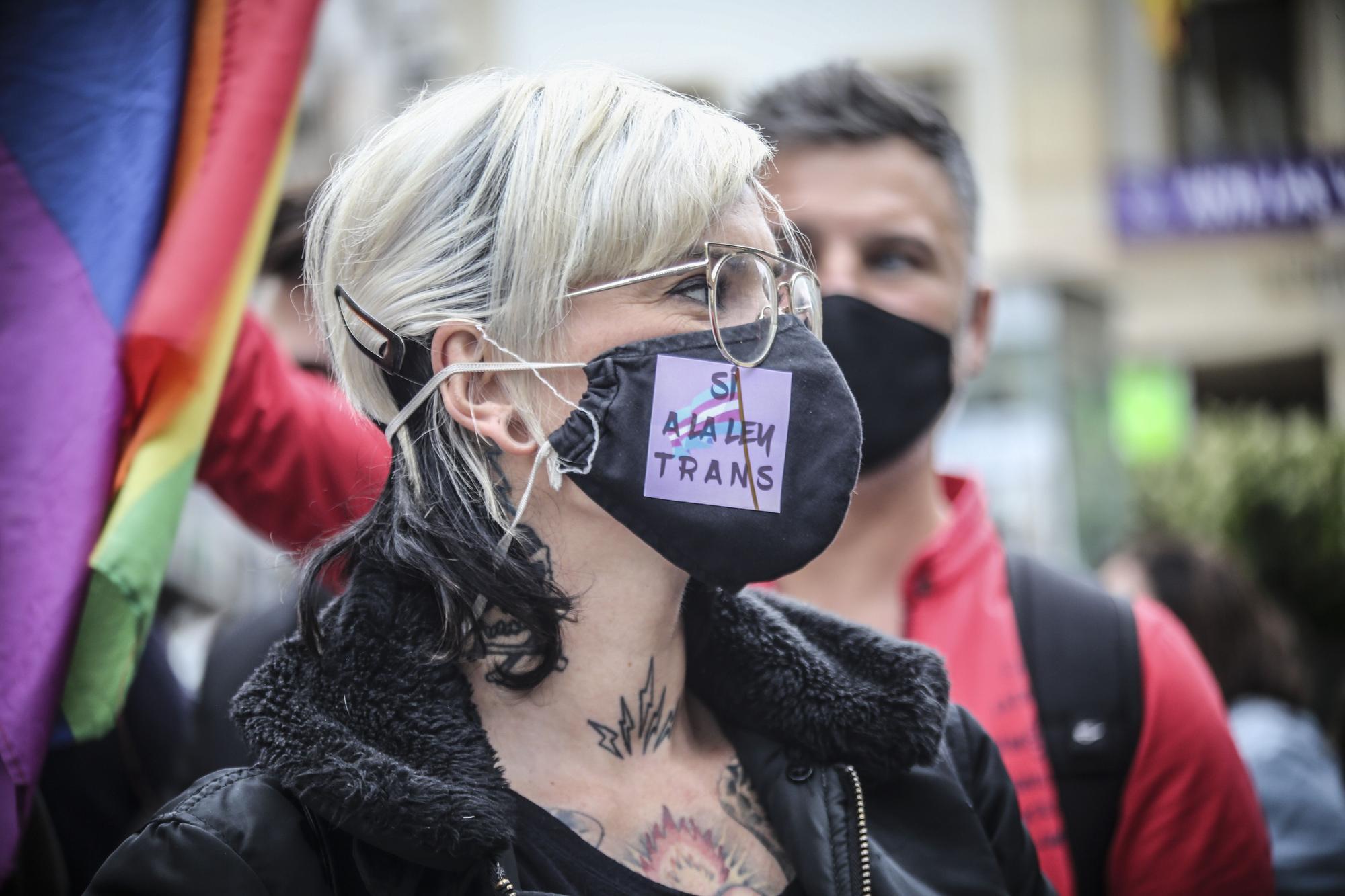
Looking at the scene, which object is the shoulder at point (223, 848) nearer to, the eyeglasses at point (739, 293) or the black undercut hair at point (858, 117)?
the eyeglasses at point (739, 293)

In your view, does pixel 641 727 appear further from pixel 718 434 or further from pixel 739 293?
pixel 739 293

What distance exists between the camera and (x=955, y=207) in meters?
2.63

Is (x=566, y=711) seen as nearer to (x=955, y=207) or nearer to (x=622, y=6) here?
(x=955, y=207)

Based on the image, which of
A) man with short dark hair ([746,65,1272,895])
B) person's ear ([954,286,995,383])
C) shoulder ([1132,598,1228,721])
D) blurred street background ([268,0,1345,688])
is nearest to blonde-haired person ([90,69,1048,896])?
man with short dark hair ([746,65,1272,895])

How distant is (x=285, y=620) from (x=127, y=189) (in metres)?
0.95

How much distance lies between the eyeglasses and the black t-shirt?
0.66m

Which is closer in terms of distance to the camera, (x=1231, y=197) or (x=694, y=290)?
(x=694, y=290)

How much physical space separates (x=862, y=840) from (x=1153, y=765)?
81cm

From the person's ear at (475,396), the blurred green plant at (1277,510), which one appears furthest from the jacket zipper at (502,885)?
the blurred green plant at (1277,510)

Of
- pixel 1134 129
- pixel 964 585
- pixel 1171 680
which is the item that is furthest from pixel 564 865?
pixel 1134 129

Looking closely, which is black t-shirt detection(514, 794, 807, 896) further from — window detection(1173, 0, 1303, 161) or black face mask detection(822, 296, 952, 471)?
window detection(1173, 0, 1303, 161)

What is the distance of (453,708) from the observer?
163 cm

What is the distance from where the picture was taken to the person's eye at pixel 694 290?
1.73 metres

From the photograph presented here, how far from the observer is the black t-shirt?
5.20 ft
